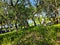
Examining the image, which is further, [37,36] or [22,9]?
[22,9]

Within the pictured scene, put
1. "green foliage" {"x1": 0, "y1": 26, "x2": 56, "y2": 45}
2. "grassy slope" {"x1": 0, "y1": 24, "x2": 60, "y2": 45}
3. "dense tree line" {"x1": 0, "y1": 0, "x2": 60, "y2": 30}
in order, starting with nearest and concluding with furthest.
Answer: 1. "green foliage" {"x1": 0, "y1": 26, "x2": 56, "y2": 45}
2. "grassy slope" {"x1": 0, "y1": 24, "x2": 60, "y2": 45}
3. "dense tree line" {"x1": 0, "y1": 0, "x2": 60, "y2": 30}

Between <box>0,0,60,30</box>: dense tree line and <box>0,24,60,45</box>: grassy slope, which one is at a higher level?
<box>0,0,60,30</box>: dense tree line

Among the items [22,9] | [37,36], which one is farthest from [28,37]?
[22,9]

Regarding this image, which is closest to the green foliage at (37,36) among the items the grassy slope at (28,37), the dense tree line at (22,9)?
the grassy slope at (28,37)

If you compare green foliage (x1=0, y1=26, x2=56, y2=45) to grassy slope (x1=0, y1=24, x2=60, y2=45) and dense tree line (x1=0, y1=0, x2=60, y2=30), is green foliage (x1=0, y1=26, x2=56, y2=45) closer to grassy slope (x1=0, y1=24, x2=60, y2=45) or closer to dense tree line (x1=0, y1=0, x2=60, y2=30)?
grassy slope (x1=0, y1=24, x2=60, y2=45)

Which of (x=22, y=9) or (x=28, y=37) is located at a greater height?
(x=22, y=9)

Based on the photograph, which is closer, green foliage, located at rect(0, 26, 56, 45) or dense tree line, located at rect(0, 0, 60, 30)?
green foliage, located at rect(0, 26, 56, 45)

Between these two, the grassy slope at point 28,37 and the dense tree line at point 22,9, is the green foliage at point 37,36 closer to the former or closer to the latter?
the grassy slope at point 28,37

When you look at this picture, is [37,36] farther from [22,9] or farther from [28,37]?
[22,9]

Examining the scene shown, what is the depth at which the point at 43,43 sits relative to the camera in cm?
1197

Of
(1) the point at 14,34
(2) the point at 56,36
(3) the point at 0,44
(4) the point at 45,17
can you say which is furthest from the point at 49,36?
(4) the point at 45,17

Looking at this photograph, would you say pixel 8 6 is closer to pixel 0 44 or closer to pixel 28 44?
pixel 0 44

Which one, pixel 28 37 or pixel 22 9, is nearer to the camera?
pixel 28 37

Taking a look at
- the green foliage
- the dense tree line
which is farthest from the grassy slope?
the dense tree line
